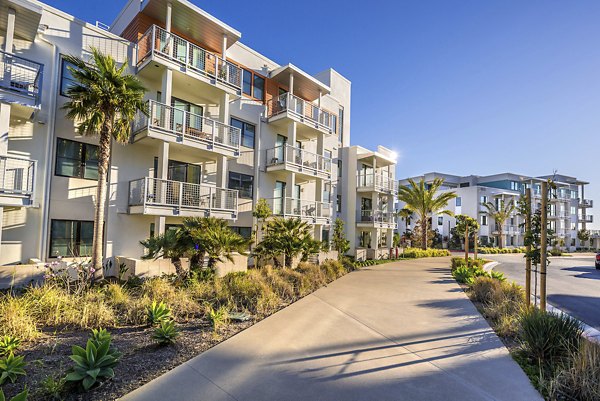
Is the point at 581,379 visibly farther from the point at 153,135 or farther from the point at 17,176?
the point at 17,176

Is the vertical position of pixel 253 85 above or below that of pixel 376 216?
above

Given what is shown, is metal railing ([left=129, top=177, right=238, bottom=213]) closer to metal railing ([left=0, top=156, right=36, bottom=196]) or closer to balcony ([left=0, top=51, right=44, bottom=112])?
metal railing ([left=0, top=156, right=36, bottom=196])

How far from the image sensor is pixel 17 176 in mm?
9930

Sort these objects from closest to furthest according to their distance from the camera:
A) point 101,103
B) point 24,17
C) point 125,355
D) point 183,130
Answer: point 125,355 → point 24,17 → point 101,103 → point 183,130

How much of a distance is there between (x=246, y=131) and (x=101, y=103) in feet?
28.1

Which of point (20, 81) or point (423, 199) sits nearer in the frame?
point (20, 81)

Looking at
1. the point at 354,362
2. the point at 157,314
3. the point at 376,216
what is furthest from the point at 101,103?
the point at 376,216

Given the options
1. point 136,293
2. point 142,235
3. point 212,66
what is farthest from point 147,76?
point 136,293

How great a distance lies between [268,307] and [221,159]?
9.34 m

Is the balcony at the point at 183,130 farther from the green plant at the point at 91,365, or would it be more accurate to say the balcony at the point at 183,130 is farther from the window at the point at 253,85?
the green plant at the point at 91,365

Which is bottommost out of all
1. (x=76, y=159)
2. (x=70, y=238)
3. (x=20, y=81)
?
(x=70, y=238)

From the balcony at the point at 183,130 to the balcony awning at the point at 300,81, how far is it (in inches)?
213

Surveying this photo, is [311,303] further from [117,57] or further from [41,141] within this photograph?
[117,57]

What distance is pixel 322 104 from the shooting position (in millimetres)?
23984
